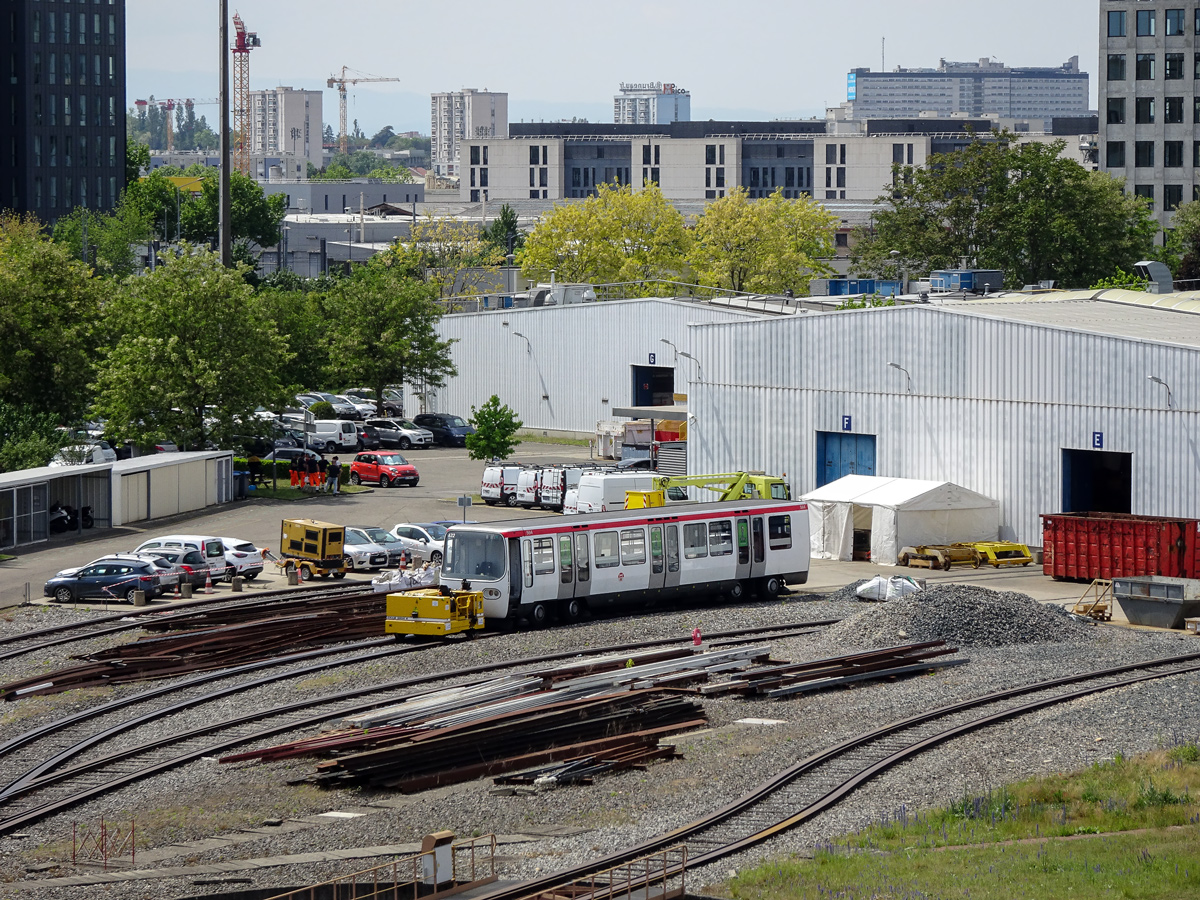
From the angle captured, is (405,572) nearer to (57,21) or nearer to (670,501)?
(670,501)

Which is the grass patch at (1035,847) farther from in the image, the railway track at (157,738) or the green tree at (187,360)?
the green tree at (187,360)

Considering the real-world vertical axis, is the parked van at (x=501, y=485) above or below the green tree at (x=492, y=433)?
below

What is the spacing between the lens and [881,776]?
2100cm

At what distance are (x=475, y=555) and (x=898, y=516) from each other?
1491cm

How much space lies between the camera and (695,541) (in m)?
36.3

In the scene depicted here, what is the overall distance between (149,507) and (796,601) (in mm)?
24024

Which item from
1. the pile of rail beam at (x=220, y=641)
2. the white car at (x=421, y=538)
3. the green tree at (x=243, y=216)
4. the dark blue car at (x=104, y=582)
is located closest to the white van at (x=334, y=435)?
the white car at (x=421, y=538)

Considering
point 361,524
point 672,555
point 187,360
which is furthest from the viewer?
point 187,360

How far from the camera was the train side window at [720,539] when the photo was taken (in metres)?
36.5

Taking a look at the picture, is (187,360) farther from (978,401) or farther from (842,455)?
(978,401)

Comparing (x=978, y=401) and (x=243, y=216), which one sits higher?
(x=243, y=216)

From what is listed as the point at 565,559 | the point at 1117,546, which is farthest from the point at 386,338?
the point at 1117,546

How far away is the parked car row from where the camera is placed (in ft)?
127

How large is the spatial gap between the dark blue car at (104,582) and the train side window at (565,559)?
11469 mm
